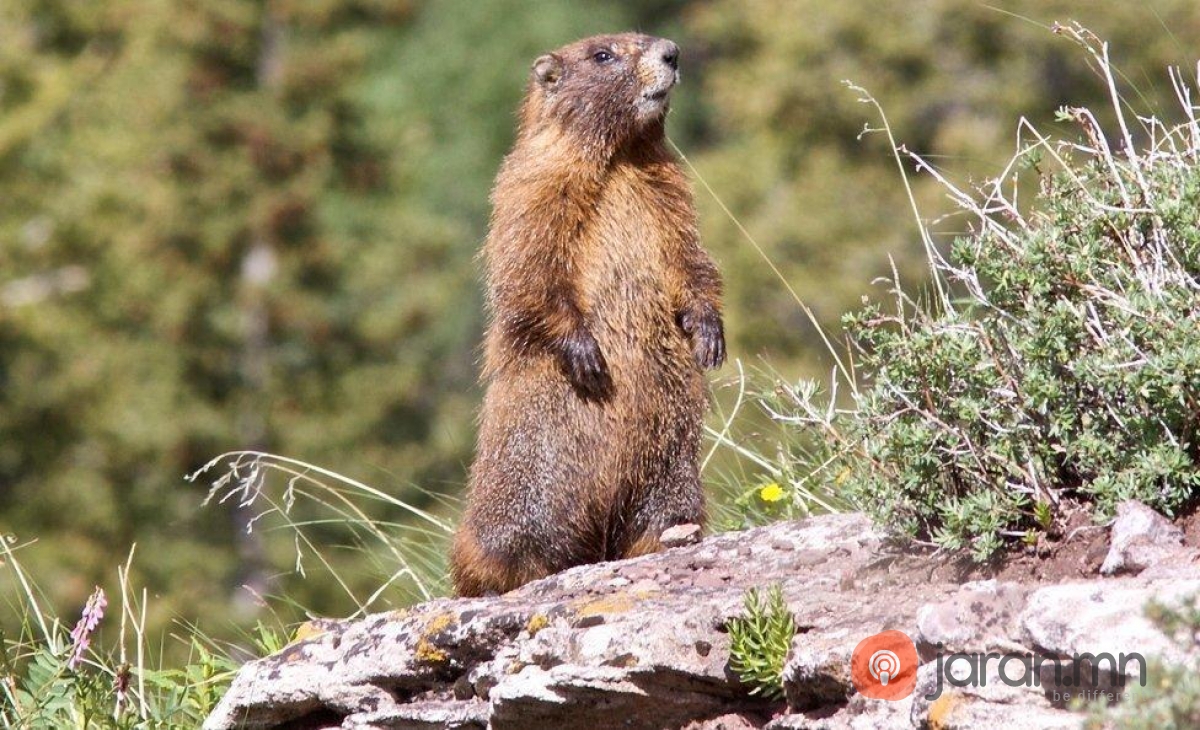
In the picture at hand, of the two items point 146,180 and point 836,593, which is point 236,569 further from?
point 836,593

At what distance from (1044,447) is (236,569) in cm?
2494

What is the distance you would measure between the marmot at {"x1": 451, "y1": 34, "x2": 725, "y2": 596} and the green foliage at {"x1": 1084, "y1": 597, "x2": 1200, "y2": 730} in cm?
Result: 292

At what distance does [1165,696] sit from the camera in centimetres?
316

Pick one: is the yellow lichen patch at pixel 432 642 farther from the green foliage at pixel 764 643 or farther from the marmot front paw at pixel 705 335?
the marmot front paw at pixel 705 335

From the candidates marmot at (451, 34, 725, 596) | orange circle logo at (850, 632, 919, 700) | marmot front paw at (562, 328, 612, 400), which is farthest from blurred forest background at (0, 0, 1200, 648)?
orange circle logo at (850, 632, 919, 700)

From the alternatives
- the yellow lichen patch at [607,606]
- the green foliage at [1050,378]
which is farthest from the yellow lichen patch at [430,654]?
the green foliage at [1050,378]

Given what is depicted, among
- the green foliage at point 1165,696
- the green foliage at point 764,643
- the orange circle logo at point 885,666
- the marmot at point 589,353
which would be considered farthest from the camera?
the marmot at point 589,353

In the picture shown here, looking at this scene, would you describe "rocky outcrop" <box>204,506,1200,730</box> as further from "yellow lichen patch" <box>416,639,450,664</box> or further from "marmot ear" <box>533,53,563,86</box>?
"marmot ear" <box>533,53,563,86</box>

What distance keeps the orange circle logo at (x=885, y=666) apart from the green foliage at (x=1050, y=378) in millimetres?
304

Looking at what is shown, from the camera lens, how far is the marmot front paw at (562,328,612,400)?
609cm

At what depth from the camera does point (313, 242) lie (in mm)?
28875

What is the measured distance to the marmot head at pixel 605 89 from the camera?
22.4 feet

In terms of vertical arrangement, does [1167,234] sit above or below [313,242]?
above

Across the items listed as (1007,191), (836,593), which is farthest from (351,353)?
(836,593)
